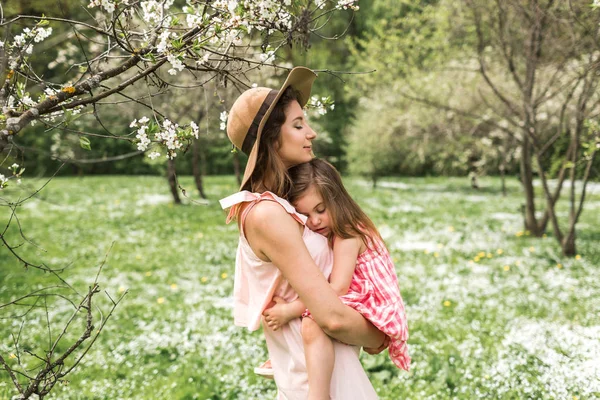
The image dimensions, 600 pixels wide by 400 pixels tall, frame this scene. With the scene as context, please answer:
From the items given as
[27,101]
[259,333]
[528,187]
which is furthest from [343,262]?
[528,187]

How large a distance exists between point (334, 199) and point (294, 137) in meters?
0.34

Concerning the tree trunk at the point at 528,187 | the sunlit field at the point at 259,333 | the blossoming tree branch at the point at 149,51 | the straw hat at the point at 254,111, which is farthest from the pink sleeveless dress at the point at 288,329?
the tree trunk at the point at 528,187

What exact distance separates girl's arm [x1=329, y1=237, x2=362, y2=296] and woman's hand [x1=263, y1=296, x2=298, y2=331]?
0.70 ft

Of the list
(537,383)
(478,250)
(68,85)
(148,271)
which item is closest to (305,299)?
(68,85)

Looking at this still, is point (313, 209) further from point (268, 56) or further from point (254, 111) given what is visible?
point (268, 56)

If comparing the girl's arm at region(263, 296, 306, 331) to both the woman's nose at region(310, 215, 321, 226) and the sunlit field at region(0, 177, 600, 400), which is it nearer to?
the woman's nose at region(310, 215, 321, 226)

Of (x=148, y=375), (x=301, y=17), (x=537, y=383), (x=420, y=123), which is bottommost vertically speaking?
(x=148, y=375)

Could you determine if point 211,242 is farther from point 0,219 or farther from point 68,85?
point 68,85

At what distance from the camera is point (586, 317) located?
596 cm

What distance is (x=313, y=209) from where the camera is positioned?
2426 mm

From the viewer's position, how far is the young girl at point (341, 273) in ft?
7.06

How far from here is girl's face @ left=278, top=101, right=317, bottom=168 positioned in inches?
92.2

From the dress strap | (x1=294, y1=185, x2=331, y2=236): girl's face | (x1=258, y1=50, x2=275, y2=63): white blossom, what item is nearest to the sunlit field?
the dress strap

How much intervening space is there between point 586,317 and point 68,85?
592 cm
